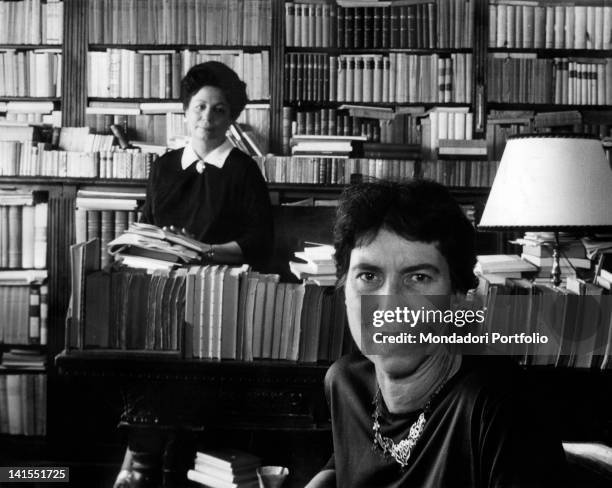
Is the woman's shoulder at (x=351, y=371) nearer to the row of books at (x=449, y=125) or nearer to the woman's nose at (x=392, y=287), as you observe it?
the woman's nose at (x=392, y=287)

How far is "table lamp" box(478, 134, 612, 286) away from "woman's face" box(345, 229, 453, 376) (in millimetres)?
1115

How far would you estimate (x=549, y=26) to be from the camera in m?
4.18

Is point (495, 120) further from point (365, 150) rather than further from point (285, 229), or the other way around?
point (285, 229)

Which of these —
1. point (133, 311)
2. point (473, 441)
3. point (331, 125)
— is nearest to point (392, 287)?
point (473, 441)

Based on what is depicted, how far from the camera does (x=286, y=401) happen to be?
1844 millimetres

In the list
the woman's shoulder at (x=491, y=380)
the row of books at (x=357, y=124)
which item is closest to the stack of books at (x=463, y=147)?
the row of books at (x=357, y=124)

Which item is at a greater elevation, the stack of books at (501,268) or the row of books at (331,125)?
the row of books at (331,125)

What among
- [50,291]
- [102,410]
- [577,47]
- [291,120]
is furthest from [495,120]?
[102,410]

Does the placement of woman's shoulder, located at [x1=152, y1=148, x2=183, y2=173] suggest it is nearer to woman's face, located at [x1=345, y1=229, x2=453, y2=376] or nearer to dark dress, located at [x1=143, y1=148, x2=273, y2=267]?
dark dress, located at [x1=143, y1=148, x2=273, y2=267]

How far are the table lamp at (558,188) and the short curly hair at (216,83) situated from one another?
4.58 feet

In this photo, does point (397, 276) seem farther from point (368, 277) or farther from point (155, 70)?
point (155, 70)

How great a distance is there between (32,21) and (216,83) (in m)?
1.49

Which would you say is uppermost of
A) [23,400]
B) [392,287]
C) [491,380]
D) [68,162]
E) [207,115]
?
[207,115]

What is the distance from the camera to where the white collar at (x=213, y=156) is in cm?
331
